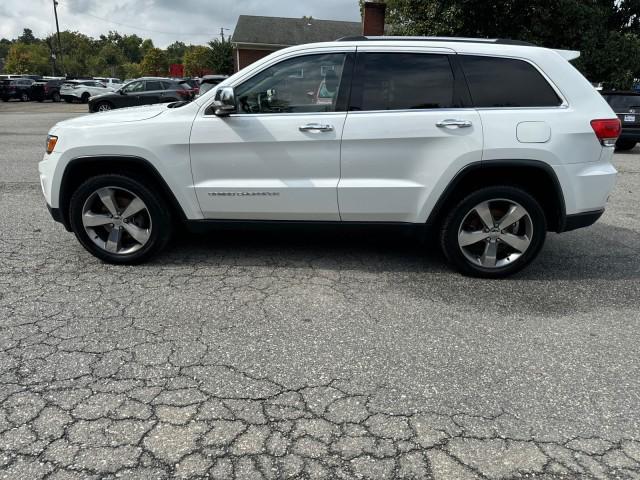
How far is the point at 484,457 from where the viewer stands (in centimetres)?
230

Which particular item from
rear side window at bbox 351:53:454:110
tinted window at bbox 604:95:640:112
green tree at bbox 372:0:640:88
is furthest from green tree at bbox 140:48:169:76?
rear side window at bbox 351:53:454:110

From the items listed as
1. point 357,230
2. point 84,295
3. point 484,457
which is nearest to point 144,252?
point 84,295

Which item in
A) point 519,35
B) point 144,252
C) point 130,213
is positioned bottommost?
point 144,252

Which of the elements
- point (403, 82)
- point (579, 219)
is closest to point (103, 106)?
point (403, 82)

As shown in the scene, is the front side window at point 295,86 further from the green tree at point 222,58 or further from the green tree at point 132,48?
the green tree at point 132,48

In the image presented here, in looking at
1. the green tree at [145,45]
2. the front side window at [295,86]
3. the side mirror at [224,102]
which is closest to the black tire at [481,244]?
the front side window at [295,86]

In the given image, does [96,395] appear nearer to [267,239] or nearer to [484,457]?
[484,457]

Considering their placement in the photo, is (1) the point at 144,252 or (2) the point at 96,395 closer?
(2) the point at 96,395

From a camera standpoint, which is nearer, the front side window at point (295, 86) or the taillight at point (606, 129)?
the taillight at point (606, 129)

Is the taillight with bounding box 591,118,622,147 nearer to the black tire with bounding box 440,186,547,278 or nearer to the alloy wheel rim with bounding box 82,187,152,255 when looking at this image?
the black tire with bounding box 440,186,547,278

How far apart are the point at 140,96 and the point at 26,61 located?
6461cm

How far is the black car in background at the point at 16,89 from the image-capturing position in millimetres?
34225

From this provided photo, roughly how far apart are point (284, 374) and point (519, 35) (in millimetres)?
16023

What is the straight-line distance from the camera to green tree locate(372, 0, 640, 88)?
15.4 metres
